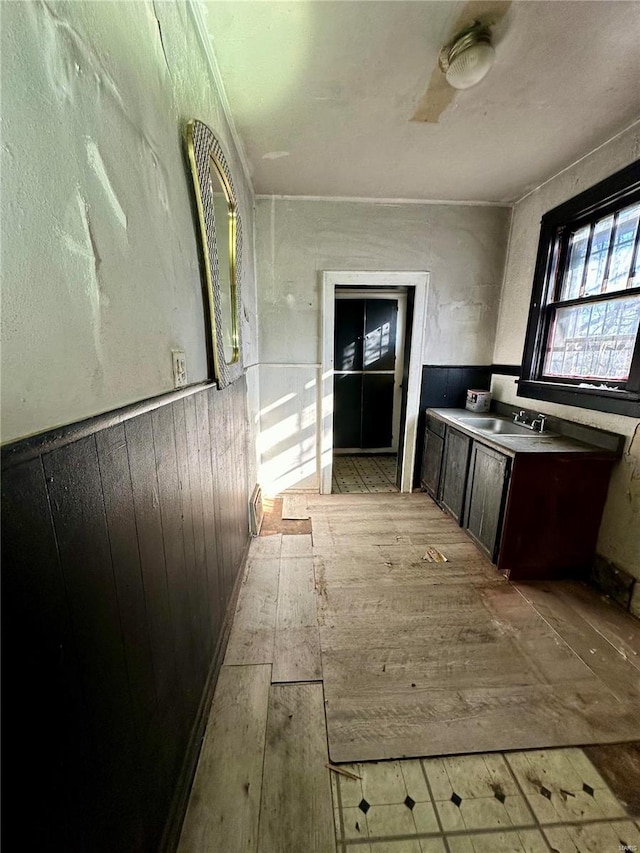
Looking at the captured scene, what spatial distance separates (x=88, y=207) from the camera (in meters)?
0.63

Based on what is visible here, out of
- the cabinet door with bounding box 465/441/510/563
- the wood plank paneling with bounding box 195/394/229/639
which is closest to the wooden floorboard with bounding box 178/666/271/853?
the wood plank paneling with bounding box 195/394/229/639

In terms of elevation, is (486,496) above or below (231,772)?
above

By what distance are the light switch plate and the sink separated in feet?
7.06

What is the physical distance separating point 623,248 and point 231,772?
3242 millimetres

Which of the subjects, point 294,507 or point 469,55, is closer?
point 469,55

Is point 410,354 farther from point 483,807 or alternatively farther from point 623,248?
point 483,807

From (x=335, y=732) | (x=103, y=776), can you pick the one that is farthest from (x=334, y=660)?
(x=103, y=776)

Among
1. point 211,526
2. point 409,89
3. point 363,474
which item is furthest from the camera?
point 363,474

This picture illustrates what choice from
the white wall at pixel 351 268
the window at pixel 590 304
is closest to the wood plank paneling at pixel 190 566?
the white wall at pixel 351 268

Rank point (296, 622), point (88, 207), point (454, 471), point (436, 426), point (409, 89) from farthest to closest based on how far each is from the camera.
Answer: point (436, 426)
point (454, 471)
point (296, 622)
point (409, 89)
point (88, 207)

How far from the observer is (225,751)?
116 centimetres

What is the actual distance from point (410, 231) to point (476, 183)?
0.58m

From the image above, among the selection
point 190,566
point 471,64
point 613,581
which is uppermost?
point 471,64

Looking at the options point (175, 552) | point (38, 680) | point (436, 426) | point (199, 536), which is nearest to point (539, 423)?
point (436, 426)
